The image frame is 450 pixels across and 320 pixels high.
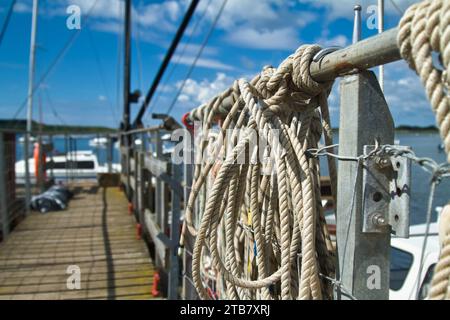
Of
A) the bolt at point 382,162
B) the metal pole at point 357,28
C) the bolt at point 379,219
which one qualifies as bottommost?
the bolt at point 379,219

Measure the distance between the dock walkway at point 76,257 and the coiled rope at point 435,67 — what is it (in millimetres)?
3621

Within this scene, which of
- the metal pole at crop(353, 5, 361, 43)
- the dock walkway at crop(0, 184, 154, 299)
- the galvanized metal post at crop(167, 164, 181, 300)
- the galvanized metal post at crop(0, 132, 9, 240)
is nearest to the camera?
the metal pole at crop(353, 5, 361, 43)

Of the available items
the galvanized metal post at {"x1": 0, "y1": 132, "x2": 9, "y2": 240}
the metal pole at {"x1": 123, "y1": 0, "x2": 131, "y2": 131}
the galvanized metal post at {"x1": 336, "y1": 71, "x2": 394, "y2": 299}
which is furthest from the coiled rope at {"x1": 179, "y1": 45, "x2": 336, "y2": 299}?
the metal pole at {"x1": 123, "y1": 0, "x2": 131, "y2": 131}

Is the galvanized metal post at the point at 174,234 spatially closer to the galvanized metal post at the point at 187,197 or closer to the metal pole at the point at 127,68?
the galvanized metal post at the point at 187,197

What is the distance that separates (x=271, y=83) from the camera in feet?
4.66

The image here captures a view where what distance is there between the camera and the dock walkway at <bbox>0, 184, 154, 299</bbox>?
404 centimetres

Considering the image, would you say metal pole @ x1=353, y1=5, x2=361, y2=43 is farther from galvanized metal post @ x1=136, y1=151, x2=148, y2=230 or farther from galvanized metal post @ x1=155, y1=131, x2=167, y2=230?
galvanized metal post @ x1=136, y1=151, x2=148, y2=230

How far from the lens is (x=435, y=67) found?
2.63ft

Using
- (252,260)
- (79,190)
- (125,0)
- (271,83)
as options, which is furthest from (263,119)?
(125,0)

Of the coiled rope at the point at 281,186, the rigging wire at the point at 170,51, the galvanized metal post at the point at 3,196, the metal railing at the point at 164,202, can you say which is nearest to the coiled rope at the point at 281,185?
the coiled rope at the point at 281,186

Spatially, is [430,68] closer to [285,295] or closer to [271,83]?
[271,83]

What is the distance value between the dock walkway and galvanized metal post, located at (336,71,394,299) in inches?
129

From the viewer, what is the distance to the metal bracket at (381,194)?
1.02 meters

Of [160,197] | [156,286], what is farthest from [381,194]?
[160,197]
